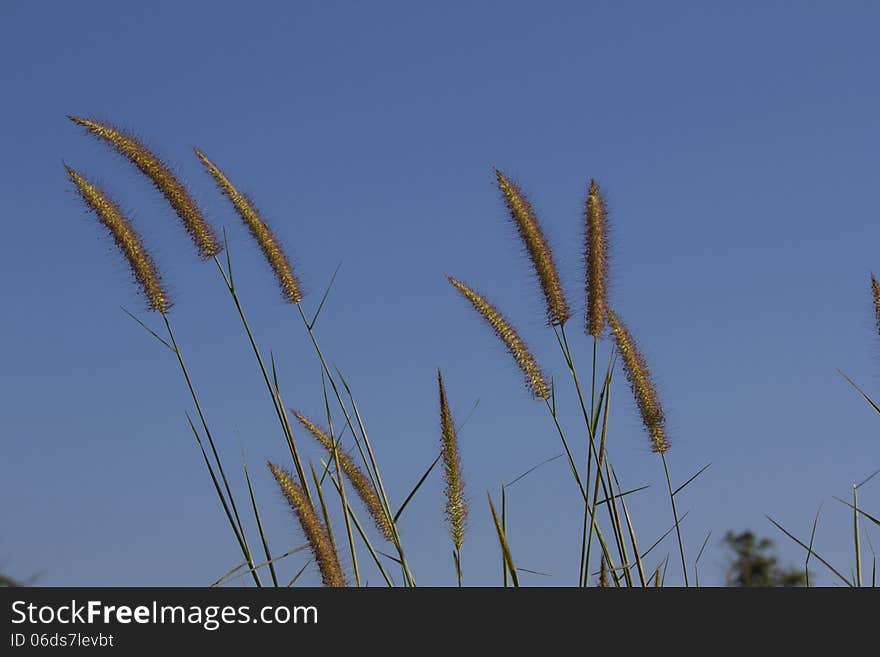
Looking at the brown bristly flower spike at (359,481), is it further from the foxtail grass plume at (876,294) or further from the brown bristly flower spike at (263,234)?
the foxtail grass plume at (876,294)

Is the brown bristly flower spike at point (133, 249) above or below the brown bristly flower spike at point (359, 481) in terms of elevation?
above

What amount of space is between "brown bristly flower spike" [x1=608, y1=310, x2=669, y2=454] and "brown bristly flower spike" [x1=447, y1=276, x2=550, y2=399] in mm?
432

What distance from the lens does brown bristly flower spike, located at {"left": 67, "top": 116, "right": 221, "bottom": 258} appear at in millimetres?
6020

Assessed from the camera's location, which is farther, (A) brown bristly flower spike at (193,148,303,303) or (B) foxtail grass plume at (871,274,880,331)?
(A) brown bristly flower spike at (193,148,303,303)

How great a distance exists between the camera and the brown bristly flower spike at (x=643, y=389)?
591cm

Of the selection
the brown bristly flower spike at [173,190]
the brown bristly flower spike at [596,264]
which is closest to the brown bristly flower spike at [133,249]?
the brown bristly flower spike at [173,190]

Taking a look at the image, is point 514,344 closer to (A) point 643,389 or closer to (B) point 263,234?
(A) point 643,389

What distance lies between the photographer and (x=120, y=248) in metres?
5.86

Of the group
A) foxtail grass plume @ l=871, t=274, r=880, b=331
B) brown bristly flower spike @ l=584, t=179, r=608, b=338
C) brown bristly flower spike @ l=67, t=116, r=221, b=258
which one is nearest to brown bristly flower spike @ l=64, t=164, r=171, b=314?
brown bristly flower spike @ l=67, t=116, r=221, b=258

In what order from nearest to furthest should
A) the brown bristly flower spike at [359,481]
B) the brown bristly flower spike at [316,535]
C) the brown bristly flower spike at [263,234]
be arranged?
the brown bristly flower spike at [316,535] → the brown bristly flower spike at [359,481] → the brown bristly flower spike at [263,234]

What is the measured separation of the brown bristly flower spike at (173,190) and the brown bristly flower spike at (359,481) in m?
1.00

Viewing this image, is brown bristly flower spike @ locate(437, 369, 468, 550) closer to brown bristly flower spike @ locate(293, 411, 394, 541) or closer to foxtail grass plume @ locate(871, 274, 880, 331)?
brown bristly flower spike @ locate(293, 411, 394, 541)

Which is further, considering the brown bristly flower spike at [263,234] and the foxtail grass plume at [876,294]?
the brown bristly flower spike at [263,234]
